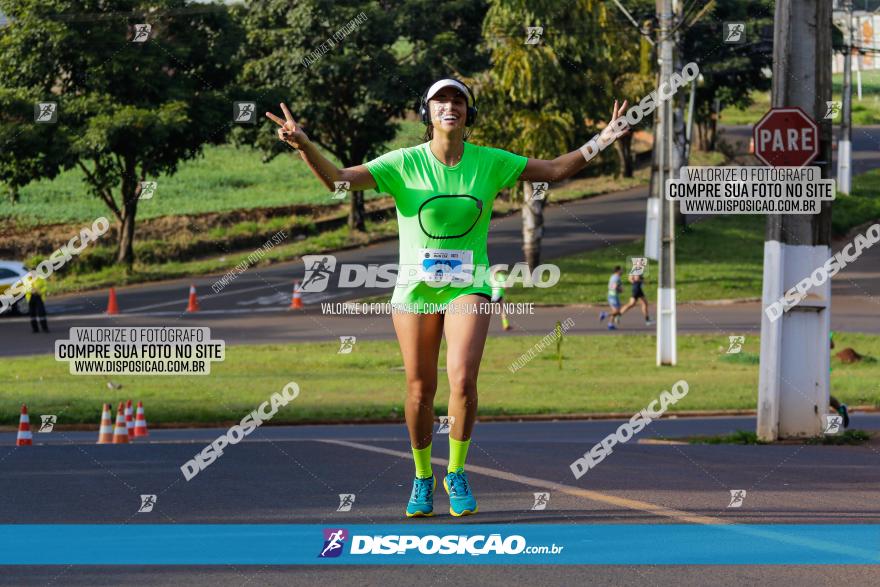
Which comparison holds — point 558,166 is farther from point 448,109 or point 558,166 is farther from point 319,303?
point 319,303

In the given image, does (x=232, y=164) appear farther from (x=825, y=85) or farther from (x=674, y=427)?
(x=825, y=85)

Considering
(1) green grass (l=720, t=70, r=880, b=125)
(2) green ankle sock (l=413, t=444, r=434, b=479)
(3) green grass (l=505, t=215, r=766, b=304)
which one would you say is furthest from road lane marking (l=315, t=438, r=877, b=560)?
(1) green grass (l=720, t=70, r=880, b=125)

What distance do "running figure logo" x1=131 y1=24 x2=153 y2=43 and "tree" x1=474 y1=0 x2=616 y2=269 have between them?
991 cm

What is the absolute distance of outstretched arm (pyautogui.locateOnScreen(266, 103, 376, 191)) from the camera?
7.06 metres

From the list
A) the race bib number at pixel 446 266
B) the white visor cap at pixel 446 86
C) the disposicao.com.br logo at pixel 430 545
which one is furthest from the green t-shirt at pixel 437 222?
the disposicao.com.br logo at pixel 430 545

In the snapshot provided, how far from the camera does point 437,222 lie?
7.49 meters

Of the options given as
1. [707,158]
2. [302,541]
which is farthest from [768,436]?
[707,158]

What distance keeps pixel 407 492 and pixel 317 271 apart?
1505 inches

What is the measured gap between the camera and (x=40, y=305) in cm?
3409

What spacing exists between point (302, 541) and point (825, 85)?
26.1ft

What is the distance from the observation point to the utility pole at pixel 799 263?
12852 millimetres

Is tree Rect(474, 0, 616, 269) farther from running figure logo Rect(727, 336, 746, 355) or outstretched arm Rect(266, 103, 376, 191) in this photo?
outstretched arm Rect(266, 103, 376, 191)

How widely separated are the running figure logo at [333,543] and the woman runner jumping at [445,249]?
74 cm

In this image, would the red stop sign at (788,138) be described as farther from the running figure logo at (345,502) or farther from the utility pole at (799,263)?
the running figure logo at (345,502)
